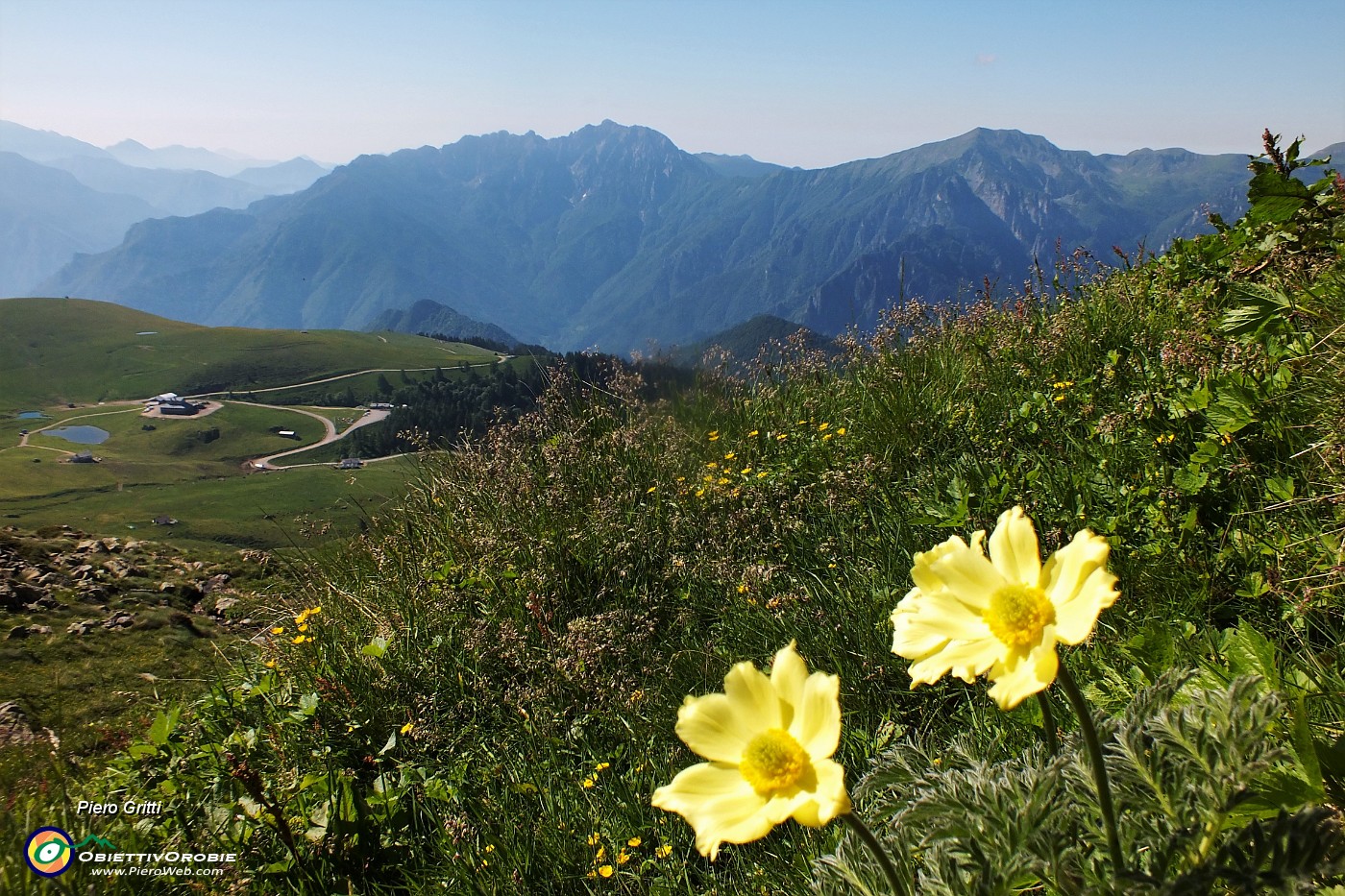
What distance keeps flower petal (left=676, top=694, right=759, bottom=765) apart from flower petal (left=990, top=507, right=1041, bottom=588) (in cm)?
50

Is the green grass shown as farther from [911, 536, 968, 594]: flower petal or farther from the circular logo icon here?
[911, 536, 968, 594]: flower petal

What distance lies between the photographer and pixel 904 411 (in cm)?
534

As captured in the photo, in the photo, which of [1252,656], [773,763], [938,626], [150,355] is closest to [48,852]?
[773,763]

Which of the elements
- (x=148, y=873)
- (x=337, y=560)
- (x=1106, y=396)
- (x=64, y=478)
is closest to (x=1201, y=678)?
(x=1106, y=396)

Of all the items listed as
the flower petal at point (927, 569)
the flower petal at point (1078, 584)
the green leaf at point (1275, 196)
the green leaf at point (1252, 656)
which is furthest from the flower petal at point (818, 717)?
the green leaf at point (1275, 196)

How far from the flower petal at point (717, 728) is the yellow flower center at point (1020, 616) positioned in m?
0.43

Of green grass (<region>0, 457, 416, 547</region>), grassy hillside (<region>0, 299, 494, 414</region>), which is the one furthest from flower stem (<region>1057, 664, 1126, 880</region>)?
grassy hillside (<region>0, 299, 494, 414</region>)

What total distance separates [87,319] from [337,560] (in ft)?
686

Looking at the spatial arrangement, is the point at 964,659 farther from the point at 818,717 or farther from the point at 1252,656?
the point at 1252,656

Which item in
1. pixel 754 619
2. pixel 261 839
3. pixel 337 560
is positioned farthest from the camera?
pixel 337 560

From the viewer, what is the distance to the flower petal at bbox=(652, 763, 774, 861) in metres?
1.08

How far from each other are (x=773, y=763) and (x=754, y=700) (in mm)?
115

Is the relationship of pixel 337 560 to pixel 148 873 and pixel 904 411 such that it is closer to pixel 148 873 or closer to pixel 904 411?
pixel 148 873

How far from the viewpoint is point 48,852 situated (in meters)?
2.66
